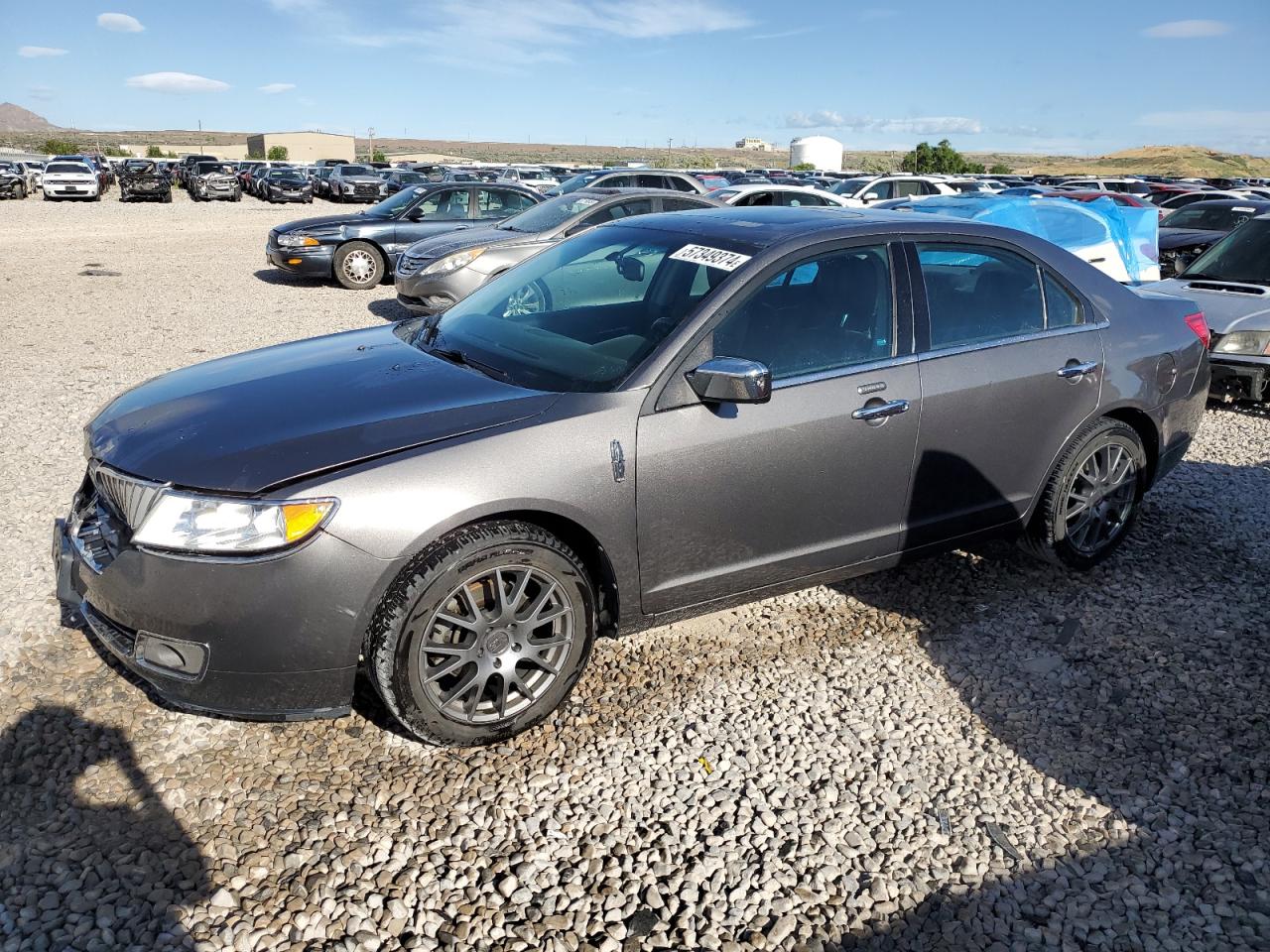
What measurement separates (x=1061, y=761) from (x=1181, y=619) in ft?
4.70

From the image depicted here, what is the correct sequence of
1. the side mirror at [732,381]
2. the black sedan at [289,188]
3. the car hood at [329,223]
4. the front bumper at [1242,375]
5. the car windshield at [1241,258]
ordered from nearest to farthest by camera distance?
the side mirror at [732,381], the front bumper at [1242,375], the car windshield at [1241,258], the car hood at [329,223], the black sedan at [289,188]

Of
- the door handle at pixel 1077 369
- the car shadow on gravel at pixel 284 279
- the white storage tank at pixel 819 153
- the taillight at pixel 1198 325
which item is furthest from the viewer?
the white storage tank at pixel 819 153

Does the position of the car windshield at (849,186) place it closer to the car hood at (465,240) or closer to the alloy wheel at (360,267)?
the alloy wheel at (360,267)

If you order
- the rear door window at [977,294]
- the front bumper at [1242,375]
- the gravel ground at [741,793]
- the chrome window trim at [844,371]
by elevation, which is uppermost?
the rear door window at [977,294]

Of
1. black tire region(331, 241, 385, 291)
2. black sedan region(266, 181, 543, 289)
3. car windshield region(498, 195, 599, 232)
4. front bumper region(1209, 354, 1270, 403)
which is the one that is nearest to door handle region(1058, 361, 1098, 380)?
front bumper region(1209, 354, 1270, 403)

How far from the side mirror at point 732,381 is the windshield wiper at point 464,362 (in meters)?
0.70

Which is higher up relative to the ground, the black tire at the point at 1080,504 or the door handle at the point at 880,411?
the door handle at the point at 880,411

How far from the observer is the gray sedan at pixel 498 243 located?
9.92 m

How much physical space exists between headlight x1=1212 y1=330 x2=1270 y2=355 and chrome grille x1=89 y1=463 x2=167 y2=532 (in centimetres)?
763

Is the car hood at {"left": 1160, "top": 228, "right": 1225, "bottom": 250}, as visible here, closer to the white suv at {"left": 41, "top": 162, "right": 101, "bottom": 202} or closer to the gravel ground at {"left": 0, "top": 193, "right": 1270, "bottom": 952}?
the gravel ground at {"left": 0, "top": 193, "right": 1270, "bottom": 952}

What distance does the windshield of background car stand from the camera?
11.3 feet

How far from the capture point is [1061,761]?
10.7ft

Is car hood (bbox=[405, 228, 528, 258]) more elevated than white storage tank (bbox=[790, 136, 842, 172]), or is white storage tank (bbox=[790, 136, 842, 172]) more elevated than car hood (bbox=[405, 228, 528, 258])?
white storage tank (bbox=[790, 136, 842, 172])

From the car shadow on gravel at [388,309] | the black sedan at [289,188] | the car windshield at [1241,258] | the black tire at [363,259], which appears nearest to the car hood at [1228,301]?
the car windshield at [1241,258]
